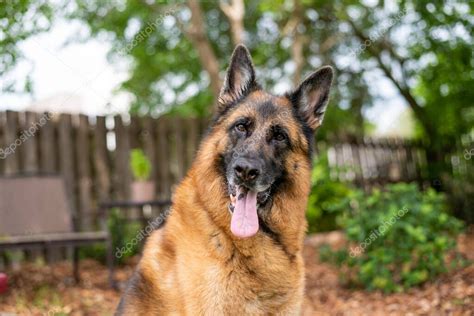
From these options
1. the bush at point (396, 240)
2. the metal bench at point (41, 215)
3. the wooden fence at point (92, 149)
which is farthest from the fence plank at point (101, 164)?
the bush at point (396, 240)

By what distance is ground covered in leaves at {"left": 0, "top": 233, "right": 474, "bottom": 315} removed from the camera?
17.8 feet

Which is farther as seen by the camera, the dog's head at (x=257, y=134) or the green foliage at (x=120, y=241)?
the green foliage at (x=120, y=241)

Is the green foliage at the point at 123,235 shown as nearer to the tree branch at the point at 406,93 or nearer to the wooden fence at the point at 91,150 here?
the wooden fence at the point at 91,150

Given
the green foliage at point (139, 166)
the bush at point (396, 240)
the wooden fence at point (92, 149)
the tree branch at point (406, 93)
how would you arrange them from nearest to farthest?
the bush at point (396, 240)
the wooden fence at point (92, 149)
the green foliage at point (139, 166)
the tree branch at point (406, 93)

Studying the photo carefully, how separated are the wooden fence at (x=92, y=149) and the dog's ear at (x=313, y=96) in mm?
5473

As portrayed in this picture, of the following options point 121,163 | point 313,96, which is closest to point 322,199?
point 121,163

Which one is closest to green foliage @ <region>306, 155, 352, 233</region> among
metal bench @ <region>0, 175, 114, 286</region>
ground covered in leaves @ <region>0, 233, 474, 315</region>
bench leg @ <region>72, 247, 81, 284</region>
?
ground covered in leaves @ <region>0, 233, 474, 315</region>

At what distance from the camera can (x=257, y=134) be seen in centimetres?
337

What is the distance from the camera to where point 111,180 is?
916 cm

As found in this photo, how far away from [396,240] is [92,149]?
5178 mm

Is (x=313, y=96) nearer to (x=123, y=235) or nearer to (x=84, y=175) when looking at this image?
(x=123, y=235)

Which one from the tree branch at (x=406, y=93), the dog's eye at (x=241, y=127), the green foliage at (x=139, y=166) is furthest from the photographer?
the tree branch at (x=406, y=93)

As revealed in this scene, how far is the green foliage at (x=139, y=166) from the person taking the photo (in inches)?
360

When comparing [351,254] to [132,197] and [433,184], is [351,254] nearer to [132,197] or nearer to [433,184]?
[132,197]
